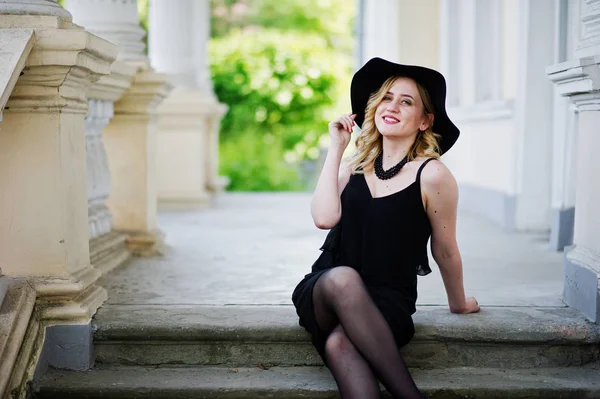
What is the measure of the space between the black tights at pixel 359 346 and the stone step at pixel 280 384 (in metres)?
0.22

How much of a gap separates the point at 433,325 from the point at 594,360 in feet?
2.19

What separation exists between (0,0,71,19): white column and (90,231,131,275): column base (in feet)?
4.72

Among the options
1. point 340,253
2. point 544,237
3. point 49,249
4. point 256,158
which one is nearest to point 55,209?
point 49,249

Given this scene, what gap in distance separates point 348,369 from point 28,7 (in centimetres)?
180

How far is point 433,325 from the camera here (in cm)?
352

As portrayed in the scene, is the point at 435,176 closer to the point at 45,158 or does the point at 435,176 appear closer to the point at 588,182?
the point at 588,182

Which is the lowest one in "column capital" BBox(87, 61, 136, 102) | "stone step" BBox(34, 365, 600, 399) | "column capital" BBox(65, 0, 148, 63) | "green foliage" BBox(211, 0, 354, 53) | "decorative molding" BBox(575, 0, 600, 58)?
"stone step" BBox(34, 365, 600, 399)

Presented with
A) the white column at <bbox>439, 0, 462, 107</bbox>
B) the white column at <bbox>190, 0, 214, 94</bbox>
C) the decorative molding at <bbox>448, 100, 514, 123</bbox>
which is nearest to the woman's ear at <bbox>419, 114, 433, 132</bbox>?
the decorative molding at <bbox>448, 100, 514, 123</bbox>

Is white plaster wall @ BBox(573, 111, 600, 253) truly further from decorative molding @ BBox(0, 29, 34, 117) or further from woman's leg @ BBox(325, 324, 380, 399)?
decorative molding @ BBox(0, 29, 34, 117)

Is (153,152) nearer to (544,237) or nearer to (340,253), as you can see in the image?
(340,253)

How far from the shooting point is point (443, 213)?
340 centimetres

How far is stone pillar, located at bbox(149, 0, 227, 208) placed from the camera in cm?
888

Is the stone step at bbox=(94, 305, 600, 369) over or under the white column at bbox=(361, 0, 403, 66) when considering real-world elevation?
under

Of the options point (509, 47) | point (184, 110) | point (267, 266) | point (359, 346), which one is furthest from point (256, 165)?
point (359, 346)
